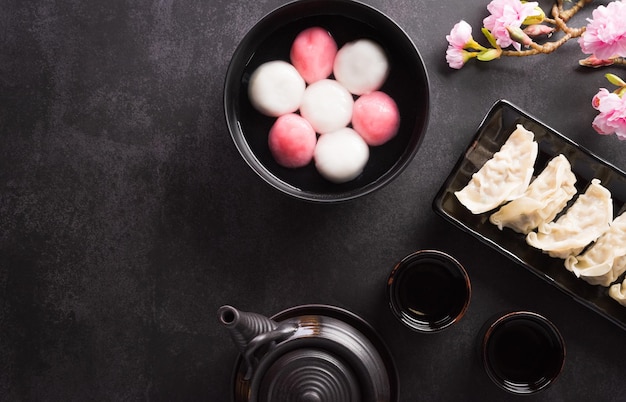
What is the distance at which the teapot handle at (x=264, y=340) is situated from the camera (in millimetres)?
1225

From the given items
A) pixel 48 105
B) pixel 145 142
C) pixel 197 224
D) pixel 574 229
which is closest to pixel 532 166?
pixel 574 229

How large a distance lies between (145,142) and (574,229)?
3.27 ft

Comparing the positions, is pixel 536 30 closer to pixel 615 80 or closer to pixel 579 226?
pixel 615 80

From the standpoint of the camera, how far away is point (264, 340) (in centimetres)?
124

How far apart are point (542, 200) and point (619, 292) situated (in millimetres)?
259

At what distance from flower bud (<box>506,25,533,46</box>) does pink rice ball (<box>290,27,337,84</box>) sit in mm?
388

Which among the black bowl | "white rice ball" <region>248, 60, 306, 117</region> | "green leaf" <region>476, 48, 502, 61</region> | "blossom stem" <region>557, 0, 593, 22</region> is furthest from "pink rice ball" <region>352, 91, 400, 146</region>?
"blossom stem" <region>557, 0, 593, 22</region>

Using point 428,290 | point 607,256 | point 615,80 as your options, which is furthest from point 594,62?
point 428,290

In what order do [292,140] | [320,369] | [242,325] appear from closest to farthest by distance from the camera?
1. [242,325]
2. [320,369]
3. [292,140]

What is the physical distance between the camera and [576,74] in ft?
5.22

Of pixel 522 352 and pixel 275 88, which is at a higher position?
pixel 275 88

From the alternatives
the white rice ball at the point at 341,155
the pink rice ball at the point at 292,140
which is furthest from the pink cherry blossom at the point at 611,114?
the pink rice ball at the point at 292,140

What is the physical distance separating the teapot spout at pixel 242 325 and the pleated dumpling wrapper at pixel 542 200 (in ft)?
1.88

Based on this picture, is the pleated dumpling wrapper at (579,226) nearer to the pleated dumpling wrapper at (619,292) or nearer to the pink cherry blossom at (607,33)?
the pleated dumpling wrapper at (619,292)
